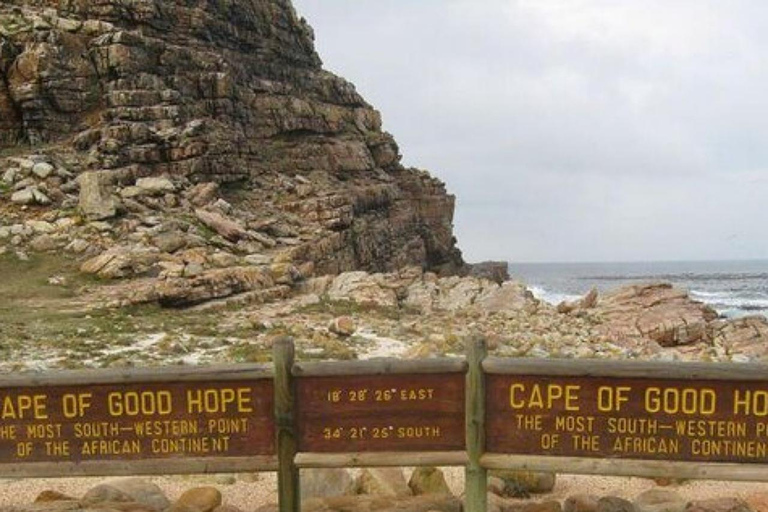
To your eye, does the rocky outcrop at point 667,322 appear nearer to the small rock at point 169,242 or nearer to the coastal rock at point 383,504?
the coastal rock at point 383,504

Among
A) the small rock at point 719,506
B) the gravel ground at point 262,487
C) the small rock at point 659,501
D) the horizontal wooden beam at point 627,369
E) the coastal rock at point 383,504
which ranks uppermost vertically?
the horizontal wooden beam at point 627,369

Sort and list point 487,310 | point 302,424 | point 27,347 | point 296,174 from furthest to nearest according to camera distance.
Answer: point 296,174 → point 487,310 → point 27,347 → point 302,424

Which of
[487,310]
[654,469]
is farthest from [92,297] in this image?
[654,469]

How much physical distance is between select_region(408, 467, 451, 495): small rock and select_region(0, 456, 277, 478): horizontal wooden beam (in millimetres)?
2475

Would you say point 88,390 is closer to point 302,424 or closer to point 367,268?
point 302,424

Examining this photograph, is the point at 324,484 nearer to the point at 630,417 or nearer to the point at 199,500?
the point at 199,500

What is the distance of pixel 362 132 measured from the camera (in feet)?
175

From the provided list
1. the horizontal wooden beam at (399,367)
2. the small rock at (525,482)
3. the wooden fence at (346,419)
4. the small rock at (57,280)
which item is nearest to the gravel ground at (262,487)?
the small rock at (525,482)

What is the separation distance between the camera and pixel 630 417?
5113 millimetres

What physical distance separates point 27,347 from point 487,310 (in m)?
16.1

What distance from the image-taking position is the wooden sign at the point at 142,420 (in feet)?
17.6

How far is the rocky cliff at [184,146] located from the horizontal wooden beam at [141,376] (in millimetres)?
18287

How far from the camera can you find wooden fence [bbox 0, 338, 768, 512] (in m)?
5.12

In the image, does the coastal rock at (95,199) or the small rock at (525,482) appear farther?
the coastal rock at (95,199)
